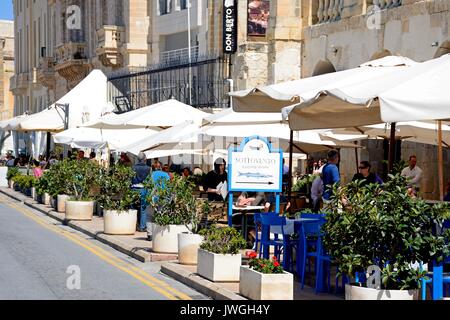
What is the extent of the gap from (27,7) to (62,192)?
45282mm

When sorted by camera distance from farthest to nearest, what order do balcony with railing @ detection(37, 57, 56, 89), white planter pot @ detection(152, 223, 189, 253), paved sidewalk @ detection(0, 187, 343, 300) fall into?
balcony with railing @ detection(37, 57, 56, 89) < white planter pot @ detection(152, 223, 189, 253) < paved sidewalk @ detection(0, 187, 343, 300)

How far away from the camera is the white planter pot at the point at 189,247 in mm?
15180

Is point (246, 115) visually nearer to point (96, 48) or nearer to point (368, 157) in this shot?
point (368, 157)

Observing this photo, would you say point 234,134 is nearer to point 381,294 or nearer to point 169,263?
point 169,263

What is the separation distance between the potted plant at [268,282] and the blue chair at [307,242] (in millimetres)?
1030

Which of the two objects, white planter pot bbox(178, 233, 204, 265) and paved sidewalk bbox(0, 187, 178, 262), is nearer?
white planter pot bbox(178, 233, 204, 265)

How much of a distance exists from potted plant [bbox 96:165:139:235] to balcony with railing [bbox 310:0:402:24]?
267 inches

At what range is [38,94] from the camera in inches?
2670

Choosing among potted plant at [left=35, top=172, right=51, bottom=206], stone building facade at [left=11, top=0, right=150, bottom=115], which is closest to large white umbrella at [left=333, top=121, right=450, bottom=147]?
potted plant at [left=35, top=172, right=51, bottom=206]

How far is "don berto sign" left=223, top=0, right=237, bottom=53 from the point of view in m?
33.7

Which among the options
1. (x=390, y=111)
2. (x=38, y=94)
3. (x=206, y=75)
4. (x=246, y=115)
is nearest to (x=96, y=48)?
(x=206, y=75)

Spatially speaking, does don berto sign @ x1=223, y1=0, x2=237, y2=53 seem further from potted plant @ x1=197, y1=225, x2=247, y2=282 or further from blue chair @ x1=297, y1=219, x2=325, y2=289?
blue chair @ x1=297, y1=219, x2=325, y2=289

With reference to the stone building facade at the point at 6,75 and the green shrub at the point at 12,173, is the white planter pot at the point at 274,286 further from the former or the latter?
the stone building facade at the point at 6,75


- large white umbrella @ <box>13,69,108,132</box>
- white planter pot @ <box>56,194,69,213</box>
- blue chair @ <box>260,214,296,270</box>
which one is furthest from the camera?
large white umbrella @ <box>13,69,108,132</box>
